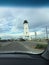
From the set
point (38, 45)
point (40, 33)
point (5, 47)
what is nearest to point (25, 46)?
point (5, 47)

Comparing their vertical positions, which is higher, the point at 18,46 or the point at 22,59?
the point at 18,46

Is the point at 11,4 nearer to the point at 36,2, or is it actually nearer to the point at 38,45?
the point at 36,2

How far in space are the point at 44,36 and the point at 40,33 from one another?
17 centimetres

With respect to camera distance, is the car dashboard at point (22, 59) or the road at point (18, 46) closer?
the car dashboard at point (22, 59)

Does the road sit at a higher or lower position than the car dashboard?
higher

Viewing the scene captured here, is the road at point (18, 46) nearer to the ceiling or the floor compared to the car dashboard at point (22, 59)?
nearer to the ceiling

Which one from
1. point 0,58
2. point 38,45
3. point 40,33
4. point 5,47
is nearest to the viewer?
point 0,58

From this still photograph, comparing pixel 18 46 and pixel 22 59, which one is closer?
pixel 22 59

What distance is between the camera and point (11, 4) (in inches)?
188

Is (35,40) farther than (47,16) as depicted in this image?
Yes

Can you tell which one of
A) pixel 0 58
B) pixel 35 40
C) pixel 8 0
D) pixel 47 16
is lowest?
pixel 0 58

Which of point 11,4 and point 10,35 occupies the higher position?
point 11,4

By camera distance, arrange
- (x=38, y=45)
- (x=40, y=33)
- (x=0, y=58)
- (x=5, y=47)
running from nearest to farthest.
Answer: (x=0, y=58) < (x=40, y=33) < (x=38, y=45) < (x=5, y=47)

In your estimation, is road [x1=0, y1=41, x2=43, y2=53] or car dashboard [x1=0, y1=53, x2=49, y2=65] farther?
road [x1=0, y1=41, x2=43, y2=53]
